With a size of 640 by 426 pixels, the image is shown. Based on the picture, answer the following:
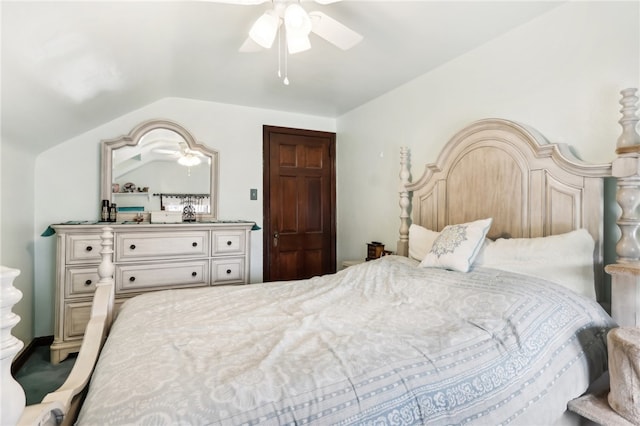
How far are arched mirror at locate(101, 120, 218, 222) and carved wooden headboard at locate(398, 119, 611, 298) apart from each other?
7.15ft

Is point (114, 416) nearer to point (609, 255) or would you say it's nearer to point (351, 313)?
point (351, 313)

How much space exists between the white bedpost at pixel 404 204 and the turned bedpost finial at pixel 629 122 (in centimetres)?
149

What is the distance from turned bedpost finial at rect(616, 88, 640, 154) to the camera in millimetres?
1498

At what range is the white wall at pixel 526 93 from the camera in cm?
169

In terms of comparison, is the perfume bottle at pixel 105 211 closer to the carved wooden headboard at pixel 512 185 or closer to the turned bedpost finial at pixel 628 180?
the carved wooden headboard at pixel 512 185

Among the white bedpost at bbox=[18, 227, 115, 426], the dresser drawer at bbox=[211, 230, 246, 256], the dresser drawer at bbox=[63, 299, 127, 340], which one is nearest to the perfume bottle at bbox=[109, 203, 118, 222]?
the dresser drawer at bbox=[63, 299, 127, 340]

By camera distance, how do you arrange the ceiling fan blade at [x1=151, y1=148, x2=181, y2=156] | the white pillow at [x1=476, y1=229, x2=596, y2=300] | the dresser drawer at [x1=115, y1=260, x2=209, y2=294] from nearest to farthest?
1. the white pillow at [x1=476, y1=229, x2=596, y2=300]
2. the dresser drawer at [x1=115, y1=260, x2=209, y2=294]
3. the ceiling fan blade at [x1=151, y1=148, x2=181, y2=156]

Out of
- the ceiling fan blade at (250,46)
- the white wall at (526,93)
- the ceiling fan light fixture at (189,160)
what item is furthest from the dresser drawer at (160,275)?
the ceiling fan blade at (250,46)

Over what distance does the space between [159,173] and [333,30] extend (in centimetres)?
238

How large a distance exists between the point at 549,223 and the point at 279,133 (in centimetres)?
285

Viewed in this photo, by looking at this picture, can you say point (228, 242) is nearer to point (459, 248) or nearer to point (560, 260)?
point (459, 248)

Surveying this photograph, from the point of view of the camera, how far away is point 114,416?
0.76m

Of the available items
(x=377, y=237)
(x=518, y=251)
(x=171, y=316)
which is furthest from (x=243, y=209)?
(x=518, y=251)

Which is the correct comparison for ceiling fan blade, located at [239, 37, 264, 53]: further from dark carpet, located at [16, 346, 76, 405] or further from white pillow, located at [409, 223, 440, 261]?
dark carpet, located at [16, 346, 76, 405]
